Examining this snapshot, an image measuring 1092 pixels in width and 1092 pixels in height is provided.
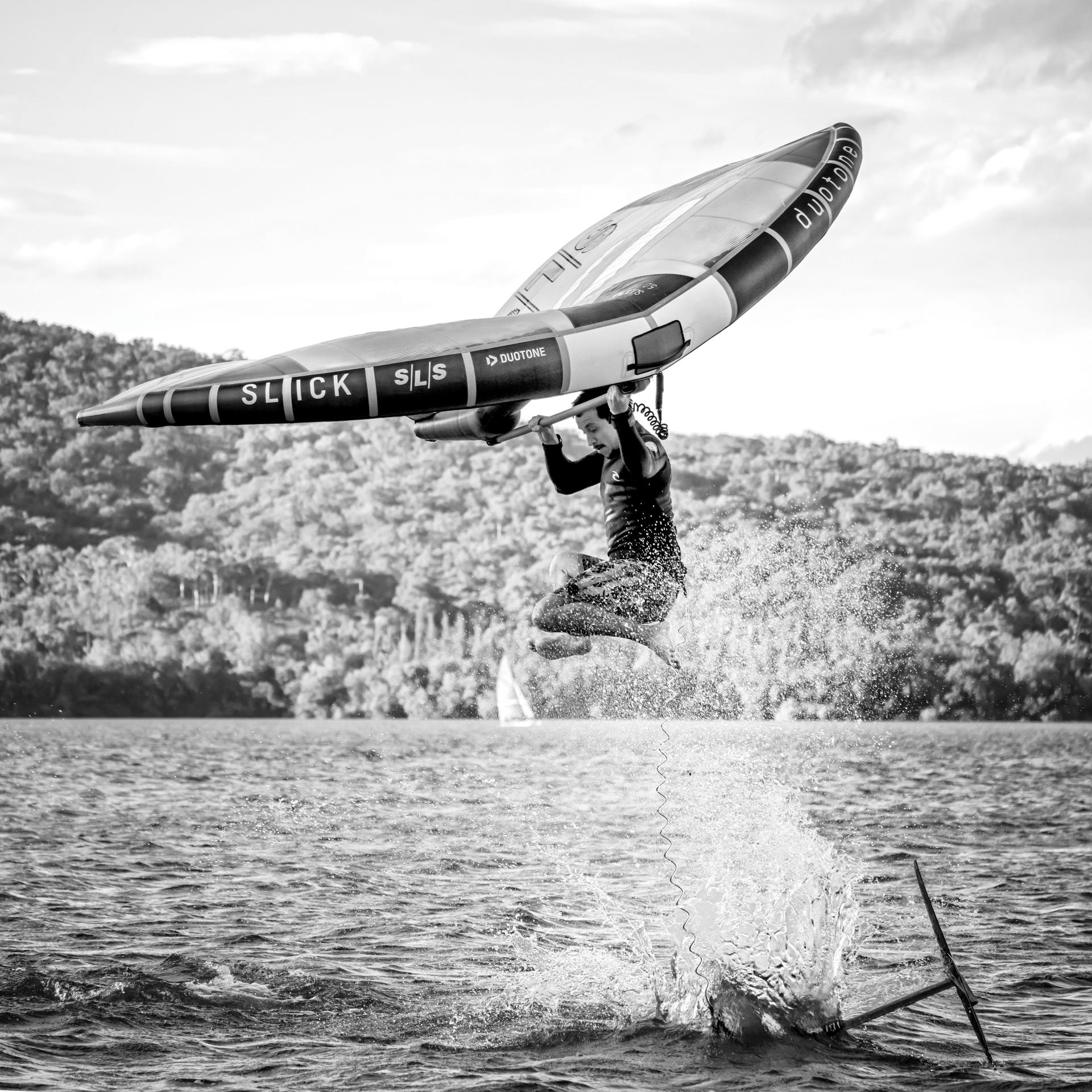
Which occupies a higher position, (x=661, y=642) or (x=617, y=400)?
(x=617, y=400)

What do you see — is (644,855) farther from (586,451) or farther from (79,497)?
(79,497)

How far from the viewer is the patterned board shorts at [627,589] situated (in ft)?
37.1

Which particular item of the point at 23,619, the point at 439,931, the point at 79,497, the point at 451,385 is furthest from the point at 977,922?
the point at 79,497

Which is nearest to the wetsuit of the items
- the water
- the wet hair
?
the wet hair

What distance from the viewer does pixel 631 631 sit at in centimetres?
1144

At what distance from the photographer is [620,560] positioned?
11.4 meters

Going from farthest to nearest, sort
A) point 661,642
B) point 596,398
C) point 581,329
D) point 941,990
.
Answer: point 941,990 < point 661,642 < point 596,398 < point 581,329

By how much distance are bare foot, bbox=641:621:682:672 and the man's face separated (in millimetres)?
1483

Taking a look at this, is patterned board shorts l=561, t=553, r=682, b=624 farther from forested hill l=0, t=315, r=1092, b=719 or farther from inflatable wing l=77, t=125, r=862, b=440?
forested hill l=0, t=315, r=1092, b=719

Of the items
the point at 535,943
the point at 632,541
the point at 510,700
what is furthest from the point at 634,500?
→ the point at 510,700

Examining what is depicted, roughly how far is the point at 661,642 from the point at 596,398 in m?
2.18

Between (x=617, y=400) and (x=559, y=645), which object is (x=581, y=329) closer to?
(x=617, y=400)

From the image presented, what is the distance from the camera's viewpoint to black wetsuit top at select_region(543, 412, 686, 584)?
1133cm

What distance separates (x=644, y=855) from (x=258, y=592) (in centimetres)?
8504
